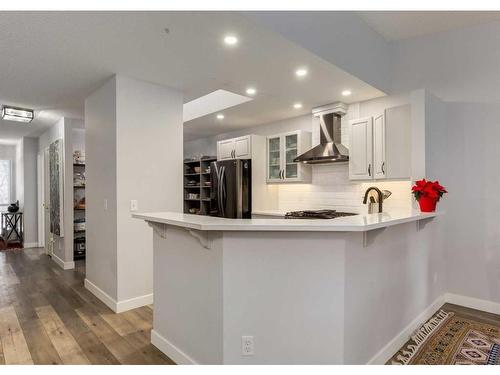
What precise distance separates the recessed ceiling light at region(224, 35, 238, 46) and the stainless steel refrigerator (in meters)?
2.67

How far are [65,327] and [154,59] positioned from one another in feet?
8.43

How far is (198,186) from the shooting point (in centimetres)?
662

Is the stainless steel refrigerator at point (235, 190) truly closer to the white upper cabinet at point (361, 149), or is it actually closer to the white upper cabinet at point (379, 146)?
the white upper cabinet at point (361, 149)

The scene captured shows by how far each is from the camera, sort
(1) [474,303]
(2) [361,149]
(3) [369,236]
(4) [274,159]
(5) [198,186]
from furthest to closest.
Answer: (5) [198,186], (4) [274,159], (2) [361,149], (1) [474,303], (3) [369,236]

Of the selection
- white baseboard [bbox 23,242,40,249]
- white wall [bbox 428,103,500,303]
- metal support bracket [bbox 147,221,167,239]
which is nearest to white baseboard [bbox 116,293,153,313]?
metal support bracket [bbox 147,221,167,239]

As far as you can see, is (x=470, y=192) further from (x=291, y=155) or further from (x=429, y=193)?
(x=291, y=155)

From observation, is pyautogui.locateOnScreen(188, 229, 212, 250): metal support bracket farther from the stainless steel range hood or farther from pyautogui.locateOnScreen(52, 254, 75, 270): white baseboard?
pyautogui.locateOnScreen(52, 254, 75, 270): white baseboard

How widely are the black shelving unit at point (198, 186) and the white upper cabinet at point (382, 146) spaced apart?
3101 mm

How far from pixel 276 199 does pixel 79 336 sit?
3.51m

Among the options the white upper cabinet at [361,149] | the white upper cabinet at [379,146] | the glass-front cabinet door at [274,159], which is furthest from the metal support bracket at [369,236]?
the glass-front cabinet door at [274,159]

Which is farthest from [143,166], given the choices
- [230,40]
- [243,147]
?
[243,147]

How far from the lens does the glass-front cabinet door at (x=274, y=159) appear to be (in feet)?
16.7
